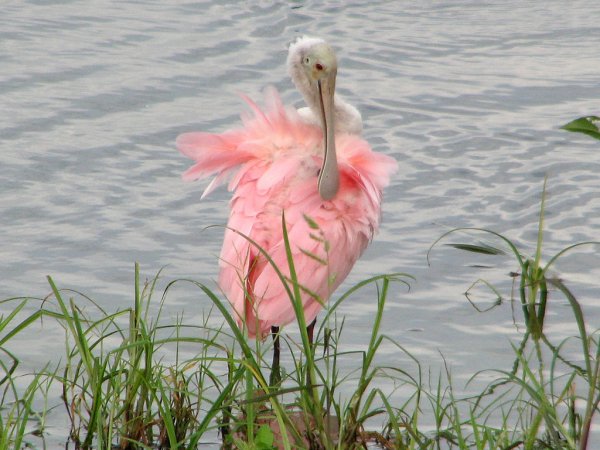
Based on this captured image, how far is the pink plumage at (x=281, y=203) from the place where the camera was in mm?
4660

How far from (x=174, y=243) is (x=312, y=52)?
132 cm

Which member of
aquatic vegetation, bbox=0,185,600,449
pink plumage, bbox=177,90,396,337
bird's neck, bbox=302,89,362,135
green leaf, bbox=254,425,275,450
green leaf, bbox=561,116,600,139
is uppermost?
bird's neck, bbox=302,89,362,135

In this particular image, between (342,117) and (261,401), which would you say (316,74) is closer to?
(342,117)

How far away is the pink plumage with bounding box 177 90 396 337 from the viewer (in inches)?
183

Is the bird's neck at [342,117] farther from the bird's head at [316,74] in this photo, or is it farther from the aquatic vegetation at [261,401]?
the aquatic vegetation at [261,401]

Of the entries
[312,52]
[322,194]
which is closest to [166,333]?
[322,194]

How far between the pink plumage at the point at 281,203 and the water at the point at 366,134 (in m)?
0.51

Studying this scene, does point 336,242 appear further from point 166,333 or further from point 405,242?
point 405,242

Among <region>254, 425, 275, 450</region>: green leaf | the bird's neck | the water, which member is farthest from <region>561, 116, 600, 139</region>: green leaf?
the bird's neck

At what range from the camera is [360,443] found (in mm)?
3666

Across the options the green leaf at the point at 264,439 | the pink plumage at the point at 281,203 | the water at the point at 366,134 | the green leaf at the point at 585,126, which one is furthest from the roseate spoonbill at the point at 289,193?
the green leaf at the point at 585,126

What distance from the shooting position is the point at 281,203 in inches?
188

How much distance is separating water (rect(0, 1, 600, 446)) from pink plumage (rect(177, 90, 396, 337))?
51 cm

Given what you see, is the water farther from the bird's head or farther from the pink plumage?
the bird's head
